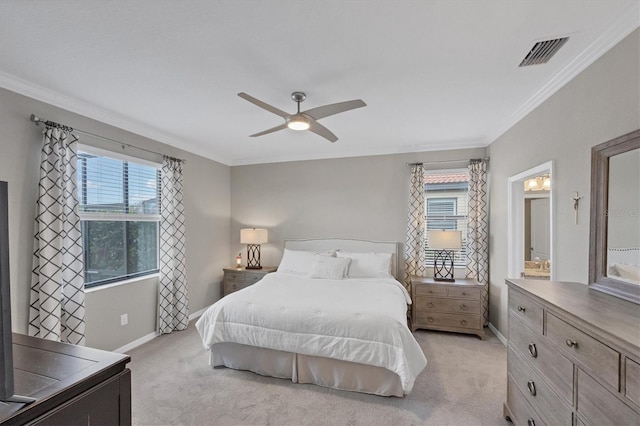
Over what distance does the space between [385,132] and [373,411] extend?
3052 millimetres

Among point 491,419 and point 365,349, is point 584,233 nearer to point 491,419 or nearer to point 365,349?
point 491,419

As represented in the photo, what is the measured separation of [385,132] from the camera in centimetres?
377

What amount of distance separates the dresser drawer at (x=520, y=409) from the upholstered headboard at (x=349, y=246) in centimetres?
238

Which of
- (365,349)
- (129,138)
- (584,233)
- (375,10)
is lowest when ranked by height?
(365,349)

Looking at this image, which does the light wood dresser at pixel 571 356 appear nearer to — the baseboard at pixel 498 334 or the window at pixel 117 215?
the baseboard at pixel 498 334

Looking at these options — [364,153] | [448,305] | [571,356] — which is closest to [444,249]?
[448,305]

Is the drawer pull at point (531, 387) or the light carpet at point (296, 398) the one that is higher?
the drawer pull at point (531, 387)

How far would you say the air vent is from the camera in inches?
73.8

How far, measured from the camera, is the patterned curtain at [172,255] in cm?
382

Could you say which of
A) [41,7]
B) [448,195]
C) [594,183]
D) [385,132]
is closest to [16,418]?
[41,7]

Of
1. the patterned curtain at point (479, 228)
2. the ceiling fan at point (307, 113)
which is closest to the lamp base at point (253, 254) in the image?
the ceiling fan at point (307, 113)

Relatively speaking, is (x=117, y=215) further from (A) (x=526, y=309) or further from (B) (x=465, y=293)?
(B) (x=465, y=293)

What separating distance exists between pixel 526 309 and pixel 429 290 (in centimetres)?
210

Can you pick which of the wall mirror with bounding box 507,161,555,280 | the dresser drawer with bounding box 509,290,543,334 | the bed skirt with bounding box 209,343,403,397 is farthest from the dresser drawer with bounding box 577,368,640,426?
the wall mirror with bounding box 507,161,555,280
